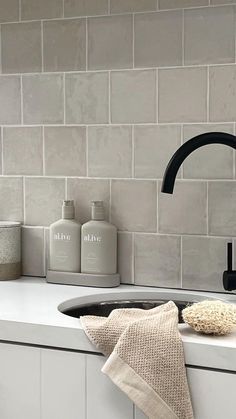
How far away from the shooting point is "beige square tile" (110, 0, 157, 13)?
185 centimetres

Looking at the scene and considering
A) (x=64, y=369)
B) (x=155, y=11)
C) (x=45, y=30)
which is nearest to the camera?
(x=64, y=369)

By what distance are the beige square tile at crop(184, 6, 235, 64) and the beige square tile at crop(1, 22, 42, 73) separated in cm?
43

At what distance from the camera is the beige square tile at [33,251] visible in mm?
2029

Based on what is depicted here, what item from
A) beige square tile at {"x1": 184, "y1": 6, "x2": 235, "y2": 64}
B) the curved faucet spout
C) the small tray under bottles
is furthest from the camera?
the small tray under bottles

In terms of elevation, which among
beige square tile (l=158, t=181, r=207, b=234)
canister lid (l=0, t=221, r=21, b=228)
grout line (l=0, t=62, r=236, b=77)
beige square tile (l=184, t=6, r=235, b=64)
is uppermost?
beige square tile (l=184, t=6, r=235, b=64)

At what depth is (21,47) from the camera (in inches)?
79.3

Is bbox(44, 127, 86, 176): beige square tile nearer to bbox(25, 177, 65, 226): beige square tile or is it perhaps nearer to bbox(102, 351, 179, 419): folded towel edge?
bbox(25, 177, 65, 226): beige square tile

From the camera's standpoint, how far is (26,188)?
6.69 feet

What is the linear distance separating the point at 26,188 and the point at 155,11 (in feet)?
1.96

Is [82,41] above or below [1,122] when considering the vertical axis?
above

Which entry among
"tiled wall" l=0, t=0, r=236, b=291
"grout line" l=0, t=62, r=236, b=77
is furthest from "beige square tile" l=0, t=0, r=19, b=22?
"grout line" l=0, t=62, r=236, b=77

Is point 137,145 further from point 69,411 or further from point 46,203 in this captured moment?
point 69,411

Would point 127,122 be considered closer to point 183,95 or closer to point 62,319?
point 183,95

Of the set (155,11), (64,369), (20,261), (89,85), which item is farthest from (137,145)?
(64,369)
